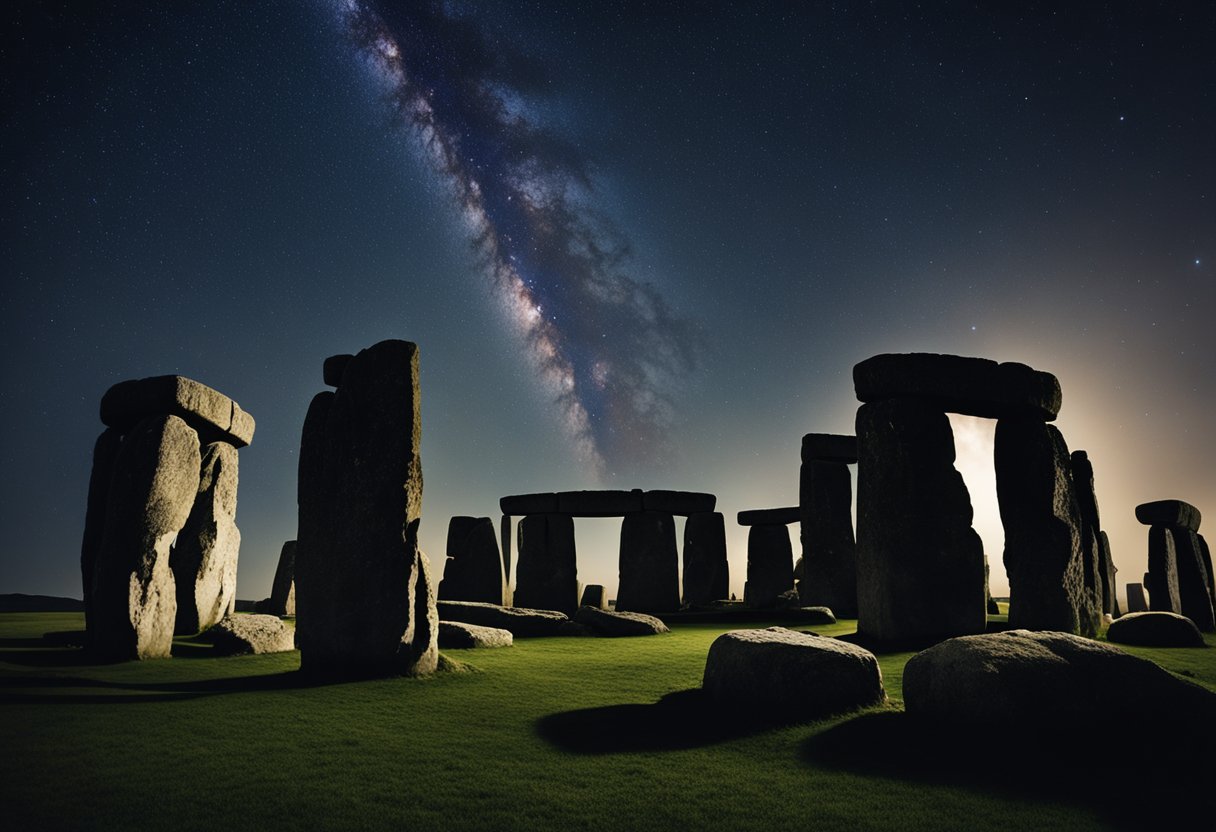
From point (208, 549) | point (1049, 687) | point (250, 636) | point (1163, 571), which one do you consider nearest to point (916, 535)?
point (1049, 687)

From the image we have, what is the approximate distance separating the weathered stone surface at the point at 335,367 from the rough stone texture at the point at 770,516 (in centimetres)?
1299

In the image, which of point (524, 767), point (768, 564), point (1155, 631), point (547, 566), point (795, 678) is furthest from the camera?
point (768, 564)

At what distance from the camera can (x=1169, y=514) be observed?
42.7ft

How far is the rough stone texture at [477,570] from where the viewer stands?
17.8 metres

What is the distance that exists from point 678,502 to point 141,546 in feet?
41.8

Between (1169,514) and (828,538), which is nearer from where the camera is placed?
(1169,514)

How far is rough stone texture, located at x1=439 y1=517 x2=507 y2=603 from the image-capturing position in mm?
17766

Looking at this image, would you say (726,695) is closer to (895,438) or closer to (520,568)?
(895,438)

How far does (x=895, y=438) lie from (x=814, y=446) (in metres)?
6.16

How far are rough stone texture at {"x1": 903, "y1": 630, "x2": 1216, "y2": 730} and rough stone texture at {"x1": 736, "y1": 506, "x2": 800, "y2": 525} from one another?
13943 mm

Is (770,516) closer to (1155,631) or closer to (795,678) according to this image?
(1155,631)

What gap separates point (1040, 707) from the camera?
4.27 meters

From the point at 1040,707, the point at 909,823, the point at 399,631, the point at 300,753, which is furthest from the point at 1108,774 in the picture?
the point at 399,631

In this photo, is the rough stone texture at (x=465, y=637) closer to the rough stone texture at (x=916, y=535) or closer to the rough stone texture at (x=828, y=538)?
the rough stone texture at (x=916, y=535)
